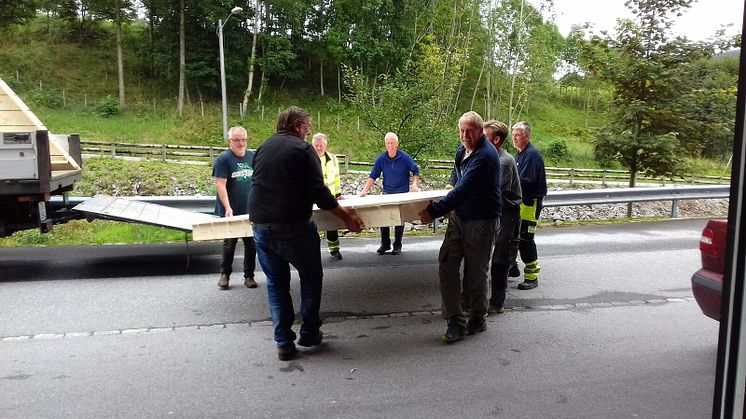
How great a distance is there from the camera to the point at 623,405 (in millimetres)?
3377

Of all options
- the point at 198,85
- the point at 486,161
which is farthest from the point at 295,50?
the point at 486,161

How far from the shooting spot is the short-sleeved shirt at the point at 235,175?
610 cm

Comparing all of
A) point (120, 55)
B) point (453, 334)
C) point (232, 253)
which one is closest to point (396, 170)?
point (232, 253)

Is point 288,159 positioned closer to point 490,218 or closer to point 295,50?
point 490,218

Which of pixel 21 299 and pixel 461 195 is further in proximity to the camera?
pixel 21 299

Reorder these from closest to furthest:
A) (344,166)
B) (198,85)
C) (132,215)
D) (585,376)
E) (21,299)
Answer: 1. (585,376)
2. (21,299)
3. (132,215)
4. (344,166)
5. (198,85)

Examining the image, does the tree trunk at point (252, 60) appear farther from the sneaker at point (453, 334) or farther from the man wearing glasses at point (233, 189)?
the sneaker at point (453, 334)

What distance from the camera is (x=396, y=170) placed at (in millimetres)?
7734

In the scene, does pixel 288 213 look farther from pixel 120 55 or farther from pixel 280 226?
pixel 120 55

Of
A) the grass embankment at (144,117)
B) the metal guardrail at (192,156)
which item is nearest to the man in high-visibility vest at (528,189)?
the grass embankment at (144,117)

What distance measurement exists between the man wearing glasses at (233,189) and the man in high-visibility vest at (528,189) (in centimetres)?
313

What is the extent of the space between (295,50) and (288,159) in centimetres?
3487

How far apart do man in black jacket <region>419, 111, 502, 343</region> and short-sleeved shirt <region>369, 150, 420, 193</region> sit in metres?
3.00

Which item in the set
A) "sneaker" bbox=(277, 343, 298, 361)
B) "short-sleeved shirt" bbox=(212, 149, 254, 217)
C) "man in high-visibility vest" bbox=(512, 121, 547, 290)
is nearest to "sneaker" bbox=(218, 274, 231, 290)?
"short-sleeved shirt" bbox=(212, 149, 254, 217)
